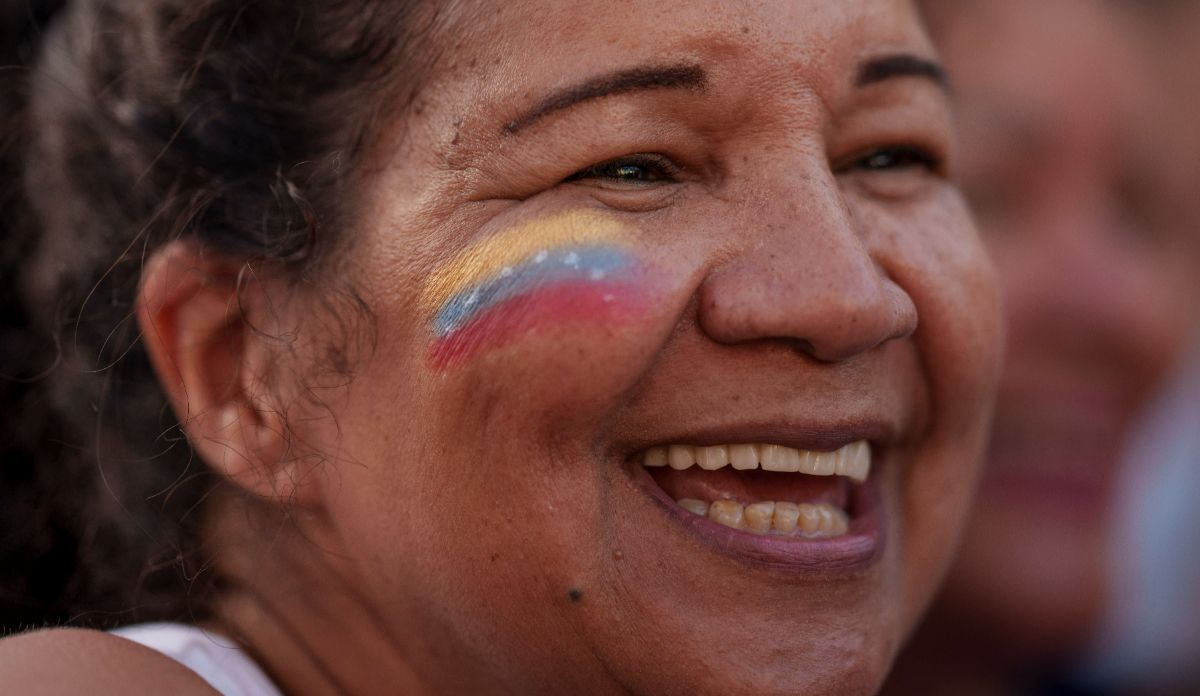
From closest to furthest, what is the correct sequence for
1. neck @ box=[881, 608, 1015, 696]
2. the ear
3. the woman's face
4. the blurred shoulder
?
the blurred shoulder
the woman's face
the ear
neck @ box=[881, 608, 1015, 696]

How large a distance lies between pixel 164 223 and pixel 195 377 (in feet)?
0.87

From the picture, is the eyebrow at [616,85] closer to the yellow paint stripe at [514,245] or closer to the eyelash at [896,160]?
the yellow paint stripe at [514,245]

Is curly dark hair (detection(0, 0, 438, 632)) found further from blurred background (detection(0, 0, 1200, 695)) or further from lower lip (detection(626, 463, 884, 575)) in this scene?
blurred background (detection(0, 0, 1200, 695))

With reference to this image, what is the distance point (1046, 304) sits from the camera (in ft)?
9.59

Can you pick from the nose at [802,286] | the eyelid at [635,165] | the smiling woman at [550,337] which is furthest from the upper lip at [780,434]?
the eyelid at [635,165]

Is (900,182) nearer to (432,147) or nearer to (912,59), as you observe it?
(912,59)

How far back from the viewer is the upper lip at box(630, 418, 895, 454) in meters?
1.71

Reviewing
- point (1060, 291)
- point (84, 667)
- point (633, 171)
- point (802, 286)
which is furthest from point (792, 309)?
point (1060, 291)

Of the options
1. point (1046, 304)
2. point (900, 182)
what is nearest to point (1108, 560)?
point (1046, 304)

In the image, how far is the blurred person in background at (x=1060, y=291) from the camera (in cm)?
294

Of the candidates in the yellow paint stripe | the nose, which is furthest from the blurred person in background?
the yellow paint stripe

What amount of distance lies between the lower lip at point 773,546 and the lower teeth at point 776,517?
0.02 m

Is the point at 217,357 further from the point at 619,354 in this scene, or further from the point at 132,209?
the point at 619,354

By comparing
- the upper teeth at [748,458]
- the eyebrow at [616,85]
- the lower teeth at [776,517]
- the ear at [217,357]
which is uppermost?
the eyebrow at [616,85]
